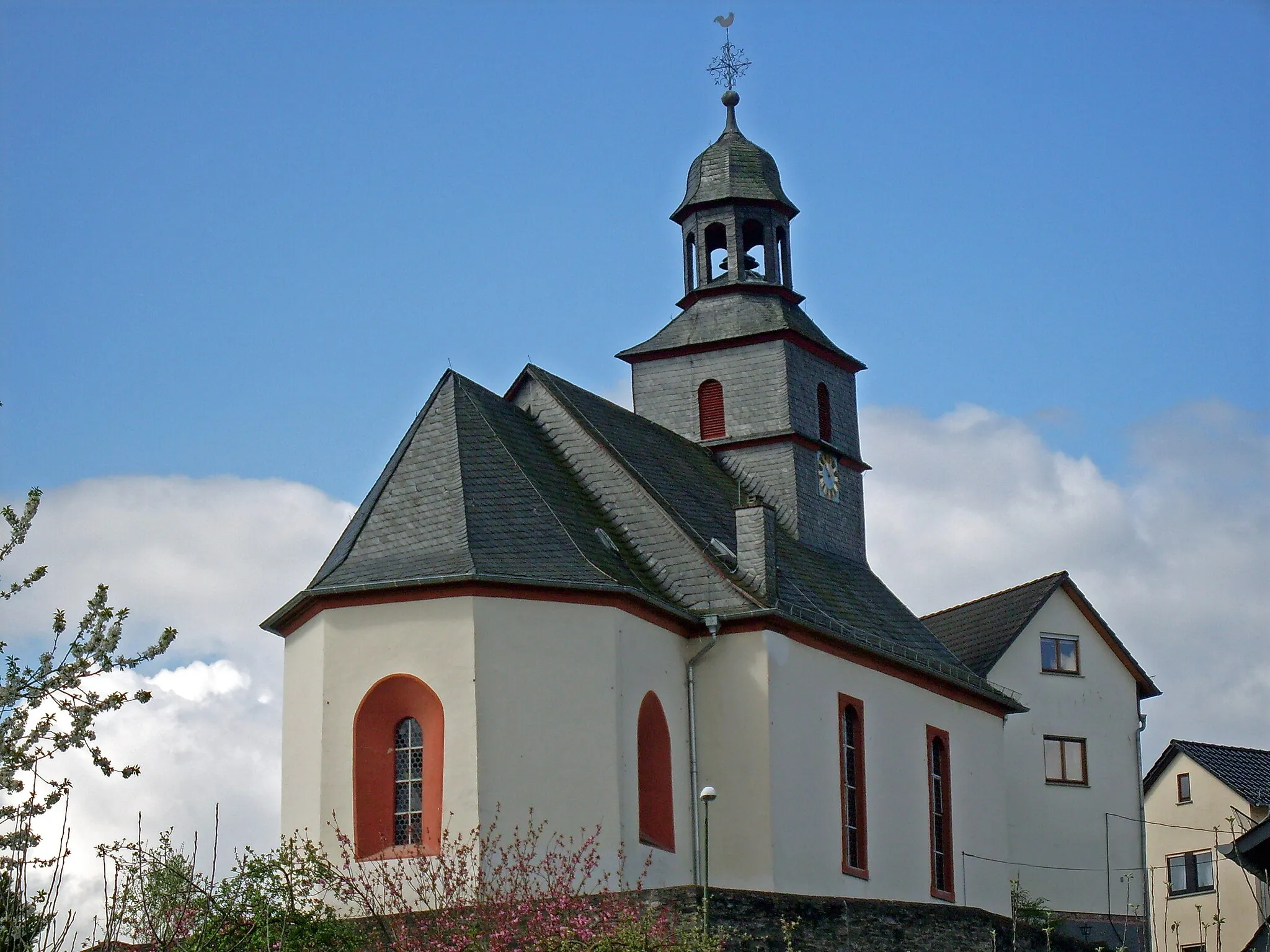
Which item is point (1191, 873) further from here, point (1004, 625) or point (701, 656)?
point (701, 656)

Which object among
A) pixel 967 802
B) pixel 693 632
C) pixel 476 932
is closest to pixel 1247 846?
pixel 967 802

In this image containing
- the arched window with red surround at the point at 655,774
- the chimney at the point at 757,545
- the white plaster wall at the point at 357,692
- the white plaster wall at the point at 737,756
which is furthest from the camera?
the chimney at the point at 757,545

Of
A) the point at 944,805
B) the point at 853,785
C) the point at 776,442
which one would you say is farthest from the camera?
the point at 776,442

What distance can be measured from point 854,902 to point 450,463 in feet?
26.6

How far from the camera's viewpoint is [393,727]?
88.5 ft

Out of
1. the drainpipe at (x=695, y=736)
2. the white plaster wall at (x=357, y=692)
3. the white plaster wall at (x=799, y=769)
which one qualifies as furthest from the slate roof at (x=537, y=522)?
the white plaster wall at (x=799, y=769)

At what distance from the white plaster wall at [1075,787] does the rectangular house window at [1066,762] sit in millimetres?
119

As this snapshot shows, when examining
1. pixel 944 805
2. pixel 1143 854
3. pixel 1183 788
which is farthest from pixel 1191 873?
pixel 944 805

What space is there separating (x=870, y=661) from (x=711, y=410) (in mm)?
6893

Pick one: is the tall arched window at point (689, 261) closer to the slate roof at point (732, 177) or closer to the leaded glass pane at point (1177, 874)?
the slate roof at point (732, 177)

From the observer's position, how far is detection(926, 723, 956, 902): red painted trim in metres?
33.2

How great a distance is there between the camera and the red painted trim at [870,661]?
96.6ft

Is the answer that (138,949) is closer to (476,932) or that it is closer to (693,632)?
(476,932)

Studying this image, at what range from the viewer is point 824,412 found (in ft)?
125
